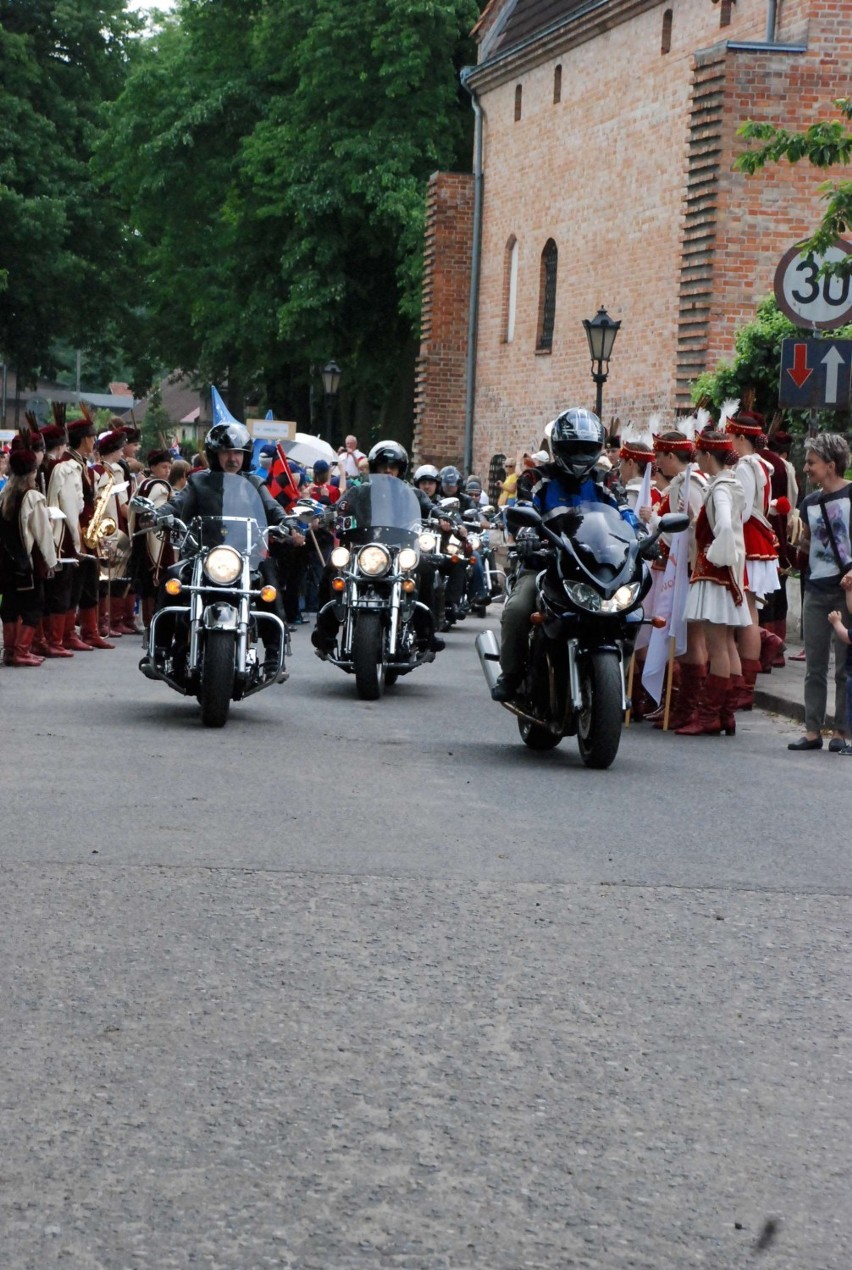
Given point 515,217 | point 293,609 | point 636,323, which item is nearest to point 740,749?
point 293,609

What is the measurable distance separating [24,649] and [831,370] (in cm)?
660

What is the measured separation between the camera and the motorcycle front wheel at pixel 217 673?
12.5 metres

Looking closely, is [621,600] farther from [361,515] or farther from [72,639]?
[72,639]

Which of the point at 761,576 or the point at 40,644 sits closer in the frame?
the point at 761,576

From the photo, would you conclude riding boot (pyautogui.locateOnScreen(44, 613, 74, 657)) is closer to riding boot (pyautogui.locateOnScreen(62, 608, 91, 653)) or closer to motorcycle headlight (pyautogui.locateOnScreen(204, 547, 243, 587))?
riding boot (pyautogui.locateOnScreen(62, 608, 91, 653))

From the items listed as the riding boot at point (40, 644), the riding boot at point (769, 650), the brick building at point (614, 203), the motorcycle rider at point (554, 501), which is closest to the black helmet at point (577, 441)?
the motorcycle rider at point (554, 501)

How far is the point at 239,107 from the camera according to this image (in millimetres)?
49312

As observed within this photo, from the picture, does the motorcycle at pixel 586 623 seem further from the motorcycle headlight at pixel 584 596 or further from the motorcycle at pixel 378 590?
the motorcycle at pixel 378 590

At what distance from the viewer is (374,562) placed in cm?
1492

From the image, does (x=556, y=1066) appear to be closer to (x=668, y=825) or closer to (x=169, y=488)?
(x=668, y=825)

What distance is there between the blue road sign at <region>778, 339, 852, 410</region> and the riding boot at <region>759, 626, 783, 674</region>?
78.7 inches

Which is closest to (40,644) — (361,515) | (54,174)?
(361,515)

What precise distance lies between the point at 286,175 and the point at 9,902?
40544 millimetres

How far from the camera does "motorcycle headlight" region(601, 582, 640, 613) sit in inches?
452
